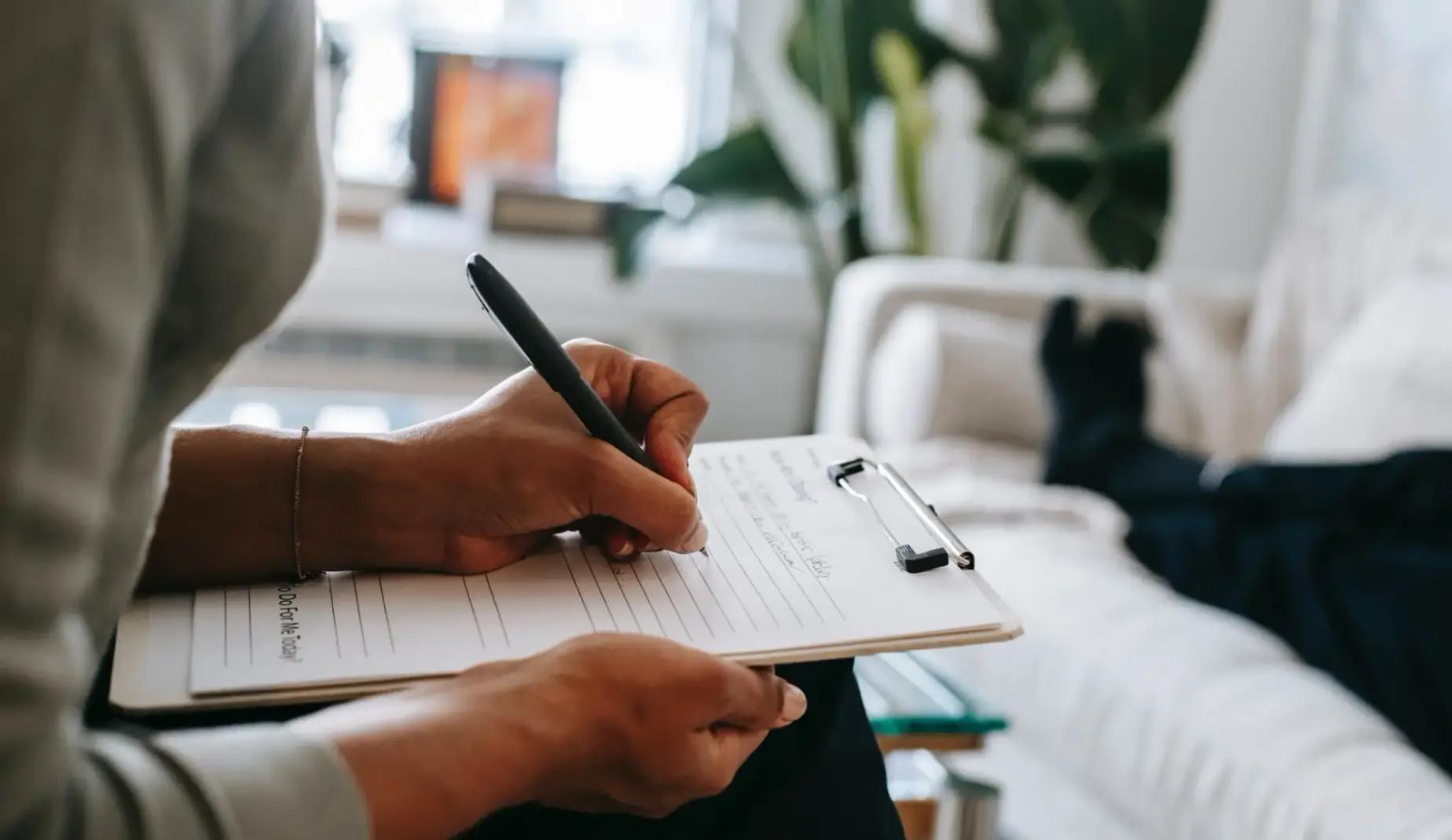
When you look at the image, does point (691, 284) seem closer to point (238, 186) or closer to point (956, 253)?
point (956, 253)

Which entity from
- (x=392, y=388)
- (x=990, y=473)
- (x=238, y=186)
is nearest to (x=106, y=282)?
(x=238, y=186)

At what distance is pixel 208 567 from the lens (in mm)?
625

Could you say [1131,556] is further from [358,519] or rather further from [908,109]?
[358,519]

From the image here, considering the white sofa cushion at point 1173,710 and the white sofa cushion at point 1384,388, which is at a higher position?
the white sofa cushion at point 1384,388

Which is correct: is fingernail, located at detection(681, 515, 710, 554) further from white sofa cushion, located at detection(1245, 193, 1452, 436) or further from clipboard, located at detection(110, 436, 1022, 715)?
white sofa cushion, located at detection(1245, 193, 1452, 436)

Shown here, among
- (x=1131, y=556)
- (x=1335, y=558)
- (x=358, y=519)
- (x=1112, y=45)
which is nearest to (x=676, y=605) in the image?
(x=358, y=519)

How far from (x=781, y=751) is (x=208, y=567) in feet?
0.86

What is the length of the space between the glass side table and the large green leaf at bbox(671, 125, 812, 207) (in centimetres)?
131

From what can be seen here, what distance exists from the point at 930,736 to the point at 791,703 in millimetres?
483

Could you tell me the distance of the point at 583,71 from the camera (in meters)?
2.94

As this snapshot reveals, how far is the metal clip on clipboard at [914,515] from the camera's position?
638 millimetres

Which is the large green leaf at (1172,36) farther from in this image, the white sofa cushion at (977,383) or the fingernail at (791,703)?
the fingernail at (791,703)

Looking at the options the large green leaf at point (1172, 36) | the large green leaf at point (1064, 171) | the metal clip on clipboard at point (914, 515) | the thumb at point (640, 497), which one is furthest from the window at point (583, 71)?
the thumb at point (640, 497)

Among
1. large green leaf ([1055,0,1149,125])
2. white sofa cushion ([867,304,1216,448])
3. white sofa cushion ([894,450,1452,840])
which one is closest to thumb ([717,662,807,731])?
white sofa cushion ([894,450,1452,840])
